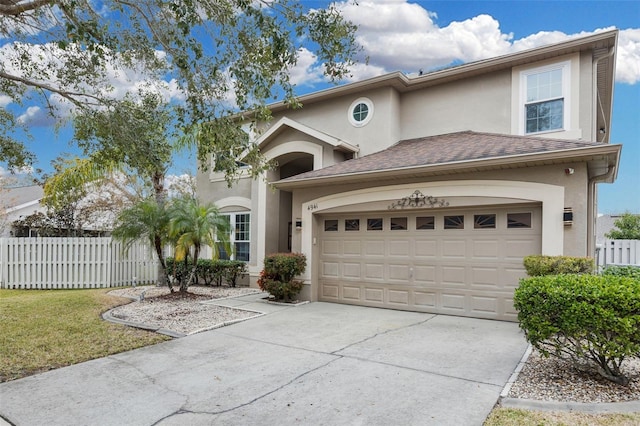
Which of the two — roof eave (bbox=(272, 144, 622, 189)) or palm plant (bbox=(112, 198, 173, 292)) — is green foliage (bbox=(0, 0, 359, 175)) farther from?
palm plant (bbox=(112, 198, 173, 292))

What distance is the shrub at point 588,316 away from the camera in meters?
4.37

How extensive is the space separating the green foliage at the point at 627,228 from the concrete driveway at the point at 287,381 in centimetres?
2698

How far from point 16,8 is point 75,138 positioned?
3405mm

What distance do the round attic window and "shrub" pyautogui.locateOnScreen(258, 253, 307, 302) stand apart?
5212 millimetres

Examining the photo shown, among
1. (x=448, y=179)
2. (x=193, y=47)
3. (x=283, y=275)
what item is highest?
(x=193, y=47)

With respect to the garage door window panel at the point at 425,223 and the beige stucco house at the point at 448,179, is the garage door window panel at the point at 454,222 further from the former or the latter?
the garage door window panel at the point at 425,223

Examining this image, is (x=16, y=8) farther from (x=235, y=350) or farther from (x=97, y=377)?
(x=235, y=350)

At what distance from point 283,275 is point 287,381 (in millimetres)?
5842

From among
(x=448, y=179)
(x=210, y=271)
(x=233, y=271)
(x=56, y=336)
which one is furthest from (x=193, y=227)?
(x=448, y=179)

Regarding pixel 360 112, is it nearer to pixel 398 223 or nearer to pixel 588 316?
pixel 398 223

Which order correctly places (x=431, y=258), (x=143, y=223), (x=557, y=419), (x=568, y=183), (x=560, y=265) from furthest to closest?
1. (x=143, y=223)
2. (x=431, y=258)
3. (x=568, y=183)
4. (x=560, y=265)
5. (x=557, y=419)

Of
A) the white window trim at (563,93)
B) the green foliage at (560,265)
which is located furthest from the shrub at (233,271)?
the white window trim at (563,93)

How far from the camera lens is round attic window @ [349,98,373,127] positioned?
13398mm

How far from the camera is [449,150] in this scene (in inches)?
405
